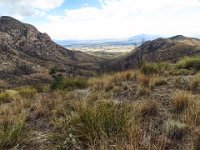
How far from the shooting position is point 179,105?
7086 mm

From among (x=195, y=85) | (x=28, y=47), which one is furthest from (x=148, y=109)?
(x=28, y=47)

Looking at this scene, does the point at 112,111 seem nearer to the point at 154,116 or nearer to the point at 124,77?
the point at 154,116

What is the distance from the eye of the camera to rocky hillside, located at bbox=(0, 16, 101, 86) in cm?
10588

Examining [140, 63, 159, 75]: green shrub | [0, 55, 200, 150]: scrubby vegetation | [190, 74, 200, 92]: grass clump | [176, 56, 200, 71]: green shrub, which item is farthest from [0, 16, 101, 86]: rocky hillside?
[0, 55, 200, 150]: scrubby vegetation

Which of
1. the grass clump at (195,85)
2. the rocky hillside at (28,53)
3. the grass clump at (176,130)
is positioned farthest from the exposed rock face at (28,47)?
the grass clump at (176,130)

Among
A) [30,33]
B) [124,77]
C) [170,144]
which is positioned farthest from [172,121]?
[30,33]

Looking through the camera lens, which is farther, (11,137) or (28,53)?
(28,53)

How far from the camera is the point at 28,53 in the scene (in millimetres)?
138500

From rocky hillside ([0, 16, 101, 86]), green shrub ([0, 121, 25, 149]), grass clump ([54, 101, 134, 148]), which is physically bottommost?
rocky hillside ([0, 16, 101, 86])

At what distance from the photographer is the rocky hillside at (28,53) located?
106 m

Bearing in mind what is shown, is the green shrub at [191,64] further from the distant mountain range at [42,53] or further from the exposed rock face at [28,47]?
the exposed rock face at [28,47]

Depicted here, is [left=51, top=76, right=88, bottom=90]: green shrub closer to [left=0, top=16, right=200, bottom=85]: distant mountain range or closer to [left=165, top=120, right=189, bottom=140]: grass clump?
[left=165, top=120, right=189, bottom=140]: grass clump

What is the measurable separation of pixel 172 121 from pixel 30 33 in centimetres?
15713

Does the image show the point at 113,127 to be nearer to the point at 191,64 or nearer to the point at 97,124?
the point at 97,124
